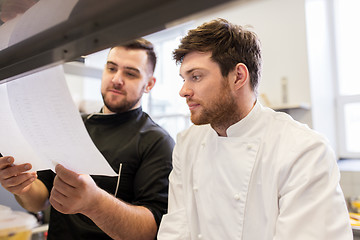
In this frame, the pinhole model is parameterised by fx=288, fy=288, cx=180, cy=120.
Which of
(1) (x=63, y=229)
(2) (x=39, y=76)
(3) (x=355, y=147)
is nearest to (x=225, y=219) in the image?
(1) (x=63, y=229)

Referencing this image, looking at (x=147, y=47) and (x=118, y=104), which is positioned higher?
(x=147, y=47)

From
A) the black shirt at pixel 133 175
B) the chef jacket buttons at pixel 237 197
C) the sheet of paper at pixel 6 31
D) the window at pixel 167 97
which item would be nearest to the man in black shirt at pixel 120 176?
the black shirt at pixel 133 175

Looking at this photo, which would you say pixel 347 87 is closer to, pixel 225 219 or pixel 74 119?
pixel 225 219

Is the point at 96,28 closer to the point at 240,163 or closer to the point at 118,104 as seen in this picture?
the point at 240,163

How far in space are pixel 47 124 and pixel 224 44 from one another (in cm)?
78

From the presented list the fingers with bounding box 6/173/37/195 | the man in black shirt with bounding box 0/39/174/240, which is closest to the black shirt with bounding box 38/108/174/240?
the man in black shirt with bounding box 0/39/174/240

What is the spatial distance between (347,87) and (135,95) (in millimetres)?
2897

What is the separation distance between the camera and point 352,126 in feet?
10.5

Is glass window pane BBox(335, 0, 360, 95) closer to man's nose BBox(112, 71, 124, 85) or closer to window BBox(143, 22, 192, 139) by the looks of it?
window BBox(143, 22, 192, 139)

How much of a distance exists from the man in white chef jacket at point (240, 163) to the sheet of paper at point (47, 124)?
54cm

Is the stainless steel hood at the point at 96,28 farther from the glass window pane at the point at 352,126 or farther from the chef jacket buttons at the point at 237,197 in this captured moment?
the glass window pane at the point at 352,126

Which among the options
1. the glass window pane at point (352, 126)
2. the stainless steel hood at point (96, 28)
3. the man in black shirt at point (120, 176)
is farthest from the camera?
the glass window pane at point (352, 126)

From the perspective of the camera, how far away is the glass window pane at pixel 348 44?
3.20 meters

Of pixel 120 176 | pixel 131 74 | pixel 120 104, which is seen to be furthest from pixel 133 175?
pixel 131 74
